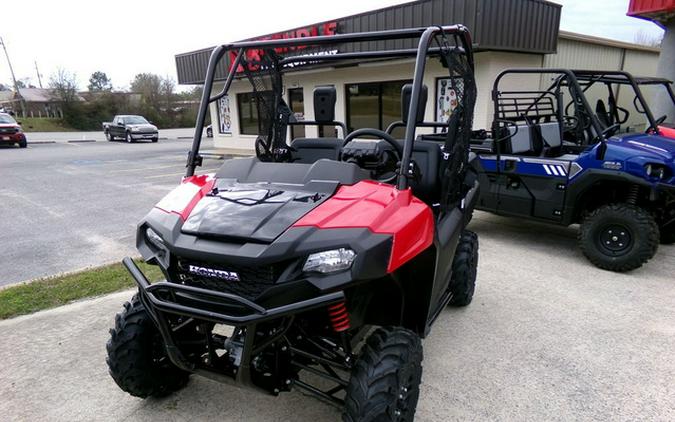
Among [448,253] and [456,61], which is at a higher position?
[456,61]

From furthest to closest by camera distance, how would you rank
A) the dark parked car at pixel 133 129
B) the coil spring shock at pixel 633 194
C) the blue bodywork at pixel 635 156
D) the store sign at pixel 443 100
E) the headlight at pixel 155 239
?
the dark parked car at pixel 133 129 < the store sign at pixel 443 100 < the coil spring shock at pixel 633 194 < the blue bodywork at pixel 635 156 < the headlight at pixel 155 239

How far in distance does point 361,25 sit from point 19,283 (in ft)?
31.0

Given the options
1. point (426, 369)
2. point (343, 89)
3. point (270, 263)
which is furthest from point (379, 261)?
point (343, 89)

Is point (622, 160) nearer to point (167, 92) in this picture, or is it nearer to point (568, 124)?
point (568, 124)

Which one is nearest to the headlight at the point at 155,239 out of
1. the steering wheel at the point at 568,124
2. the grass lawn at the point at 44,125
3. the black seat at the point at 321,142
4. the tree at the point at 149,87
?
the black seat at the point at 321,142

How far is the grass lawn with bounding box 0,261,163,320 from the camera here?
3632mm

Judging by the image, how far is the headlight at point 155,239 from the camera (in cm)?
206

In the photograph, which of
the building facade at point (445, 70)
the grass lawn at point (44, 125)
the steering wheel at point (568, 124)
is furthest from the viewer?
the grass lawn at point (44, 125)

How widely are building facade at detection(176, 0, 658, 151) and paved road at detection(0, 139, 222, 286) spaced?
288cm

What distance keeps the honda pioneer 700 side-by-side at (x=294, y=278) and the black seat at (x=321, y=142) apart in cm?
69

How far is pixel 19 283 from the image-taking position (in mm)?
4230

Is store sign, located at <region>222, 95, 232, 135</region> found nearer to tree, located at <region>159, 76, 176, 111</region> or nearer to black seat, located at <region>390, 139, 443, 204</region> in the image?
black seat, located at <region>390, 139, 443, 204</region>

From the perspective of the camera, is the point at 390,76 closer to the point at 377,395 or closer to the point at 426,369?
the point at 426,369

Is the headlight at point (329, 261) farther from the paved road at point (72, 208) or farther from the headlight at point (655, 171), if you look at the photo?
the paved road at point (72, 208)
